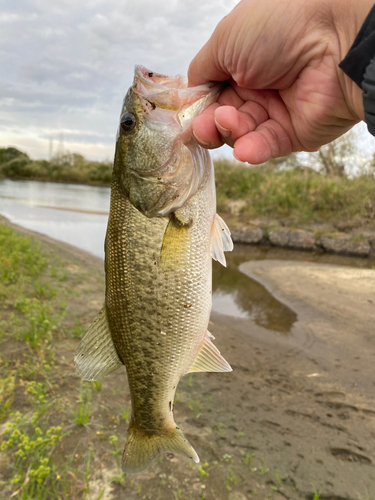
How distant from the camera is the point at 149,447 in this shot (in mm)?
1892

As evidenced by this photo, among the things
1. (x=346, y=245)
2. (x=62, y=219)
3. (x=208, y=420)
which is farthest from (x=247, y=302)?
(x=62, y=219)

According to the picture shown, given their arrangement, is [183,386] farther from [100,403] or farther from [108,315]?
[108,315]

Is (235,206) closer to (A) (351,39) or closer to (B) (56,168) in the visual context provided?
(A) (351,39)

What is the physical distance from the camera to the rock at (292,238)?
57.6 ft

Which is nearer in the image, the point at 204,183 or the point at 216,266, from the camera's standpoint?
the point at 204,183

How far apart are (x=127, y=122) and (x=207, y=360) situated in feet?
4.58

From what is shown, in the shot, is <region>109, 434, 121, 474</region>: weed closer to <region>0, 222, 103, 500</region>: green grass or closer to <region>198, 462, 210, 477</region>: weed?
<region>0, 222, 103, 500</region>: green grass

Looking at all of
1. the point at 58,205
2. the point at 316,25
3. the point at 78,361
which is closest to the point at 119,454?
the point at 78,361

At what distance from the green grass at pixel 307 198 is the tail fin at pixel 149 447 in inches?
728

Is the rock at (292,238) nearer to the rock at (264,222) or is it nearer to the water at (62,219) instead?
the rock at (264,222)

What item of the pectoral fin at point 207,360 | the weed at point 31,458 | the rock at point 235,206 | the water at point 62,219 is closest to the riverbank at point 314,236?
the rock at point 235,206

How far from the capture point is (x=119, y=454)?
3.30 metres

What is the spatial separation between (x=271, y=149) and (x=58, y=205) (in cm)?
Answer: 3268

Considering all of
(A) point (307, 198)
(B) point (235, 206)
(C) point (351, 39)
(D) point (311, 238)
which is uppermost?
(C) point (351, 39)
